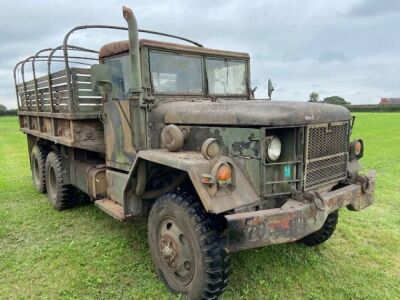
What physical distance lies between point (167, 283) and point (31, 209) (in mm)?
3672

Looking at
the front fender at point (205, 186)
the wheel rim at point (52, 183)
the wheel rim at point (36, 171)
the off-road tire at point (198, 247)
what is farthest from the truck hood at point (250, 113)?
the wheel rim at point (36, 171)

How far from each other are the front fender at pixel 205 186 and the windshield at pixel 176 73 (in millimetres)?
1064

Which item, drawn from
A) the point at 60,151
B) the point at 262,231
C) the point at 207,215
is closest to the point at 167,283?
the point at 207,215

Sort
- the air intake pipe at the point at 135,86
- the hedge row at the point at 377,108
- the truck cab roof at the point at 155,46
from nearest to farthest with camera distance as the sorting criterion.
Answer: the air intake pipe at the point at 135,86 < the truck cab roof at the point at 155,46 < the hedge row at the point at 377,108

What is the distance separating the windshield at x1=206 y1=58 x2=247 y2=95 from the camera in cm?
467

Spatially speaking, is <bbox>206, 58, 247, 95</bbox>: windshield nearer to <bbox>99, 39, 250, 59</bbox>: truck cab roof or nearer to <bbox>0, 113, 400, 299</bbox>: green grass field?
<bbox>99, 39, 250, 59</bbox>: truck cab roof

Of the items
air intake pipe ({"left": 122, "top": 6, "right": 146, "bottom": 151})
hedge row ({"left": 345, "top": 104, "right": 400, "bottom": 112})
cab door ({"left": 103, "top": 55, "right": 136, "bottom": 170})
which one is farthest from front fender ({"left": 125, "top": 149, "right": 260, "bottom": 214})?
hedge row ({"left": 345, "top": 104, "right": 400, "bottom": 112})

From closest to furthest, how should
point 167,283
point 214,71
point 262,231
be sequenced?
point 262,231, point 167,283, point 214,71

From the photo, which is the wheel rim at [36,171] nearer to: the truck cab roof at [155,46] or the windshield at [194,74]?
the truck cab roof at [155,46]

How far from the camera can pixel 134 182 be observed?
13.4 feet

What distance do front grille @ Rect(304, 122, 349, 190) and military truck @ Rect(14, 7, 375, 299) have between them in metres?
0.01

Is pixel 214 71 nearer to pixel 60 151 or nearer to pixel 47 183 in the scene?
pixel 60 151

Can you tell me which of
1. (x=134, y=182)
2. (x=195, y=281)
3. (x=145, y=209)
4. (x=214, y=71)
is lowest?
(x=195, y=281)

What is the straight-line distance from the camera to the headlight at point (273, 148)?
10.6 feet
